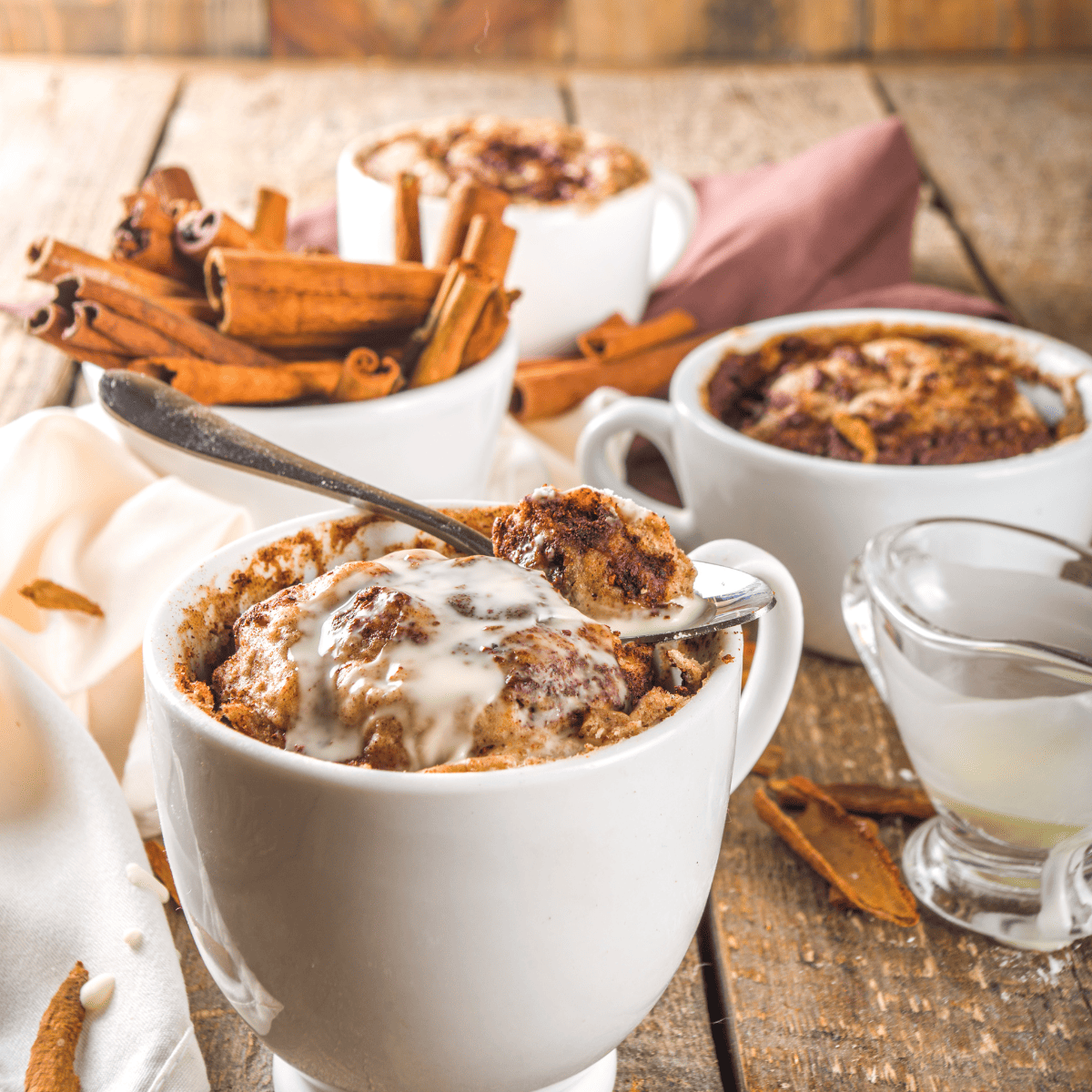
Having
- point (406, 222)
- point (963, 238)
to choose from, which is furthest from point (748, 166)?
point (406, 222)

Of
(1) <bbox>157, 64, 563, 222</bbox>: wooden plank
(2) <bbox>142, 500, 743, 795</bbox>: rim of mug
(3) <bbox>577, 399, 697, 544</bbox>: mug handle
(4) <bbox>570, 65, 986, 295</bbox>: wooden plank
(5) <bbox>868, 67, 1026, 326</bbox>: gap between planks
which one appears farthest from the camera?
(4) <bbox>570, 65, 986, 295</bbox>: wooden plank

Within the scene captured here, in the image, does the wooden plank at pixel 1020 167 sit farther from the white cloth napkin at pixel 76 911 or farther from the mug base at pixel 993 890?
the white cloth napkin at pixel 76 911

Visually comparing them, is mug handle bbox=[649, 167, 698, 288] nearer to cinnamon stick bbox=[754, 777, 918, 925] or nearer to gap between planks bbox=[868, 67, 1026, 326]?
gap between planks bbox=[868, 67, 1026, 326]

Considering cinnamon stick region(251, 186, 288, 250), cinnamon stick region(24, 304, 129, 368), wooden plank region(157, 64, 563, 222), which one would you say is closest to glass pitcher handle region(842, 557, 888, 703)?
cinnamon stick region(24, 304, 129, 368)

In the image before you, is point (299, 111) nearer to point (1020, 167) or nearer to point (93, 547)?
point (1020, 167)

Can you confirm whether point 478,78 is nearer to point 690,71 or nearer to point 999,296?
point 690,71
